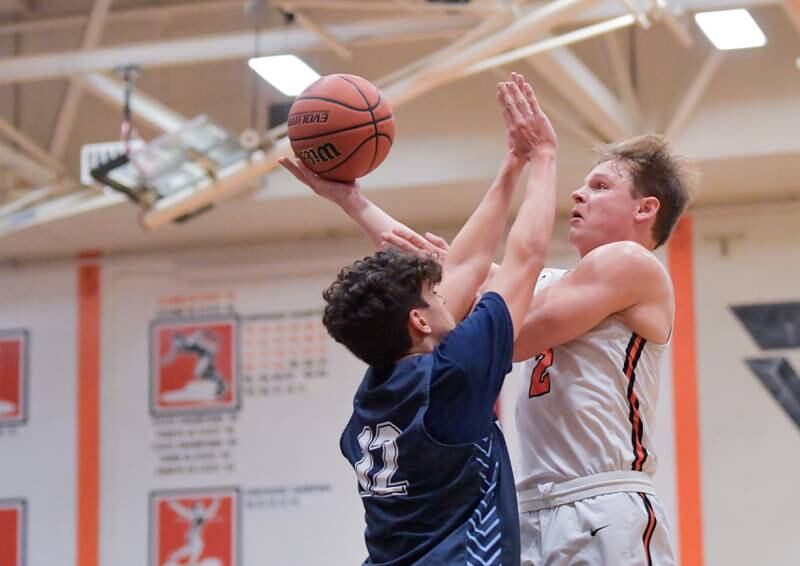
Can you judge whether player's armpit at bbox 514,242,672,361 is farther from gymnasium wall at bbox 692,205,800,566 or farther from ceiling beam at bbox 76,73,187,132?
gymnasium wall at bbox 692,205,800,566

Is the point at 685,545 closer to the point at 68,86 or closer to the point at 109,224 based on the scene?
the point at 109,224

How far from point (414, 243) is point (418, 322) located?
20.8 inches

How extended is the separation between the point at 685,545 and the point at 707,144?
326 cm

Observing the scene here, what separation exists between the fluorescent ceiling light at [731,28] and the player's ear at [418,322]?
19.0ft

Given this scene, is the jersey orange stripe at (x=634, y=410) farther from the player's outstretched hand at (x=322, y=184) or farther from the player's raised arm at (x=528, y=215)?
the player's outstretched hand at (x=322, y=184)

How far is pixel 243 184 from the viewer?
10.6 meters

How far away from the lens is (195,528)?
12039 millimetres

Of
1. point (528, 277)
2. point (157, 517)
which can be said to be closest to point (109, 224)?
point (157, 517)

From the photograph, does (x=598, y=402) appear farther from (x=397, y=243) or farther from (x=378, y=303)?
(x=378, y=303)

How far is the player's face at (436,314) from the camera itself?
3.45m

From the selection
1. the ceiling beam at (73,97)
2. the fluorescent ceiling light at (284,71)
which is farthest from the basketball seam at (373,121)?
the ceiling beam at (73,97)

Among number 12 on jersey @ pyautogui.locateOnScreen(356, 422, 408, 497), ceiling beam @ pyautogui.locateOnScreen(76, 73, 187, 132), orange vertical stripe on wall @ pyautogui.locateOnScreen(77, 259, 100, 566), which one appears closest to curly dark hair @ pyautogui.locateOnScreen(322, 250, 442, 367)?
number 12 on jersey @ pyautogui.locateOnScreen(356, 422, 408, 497)

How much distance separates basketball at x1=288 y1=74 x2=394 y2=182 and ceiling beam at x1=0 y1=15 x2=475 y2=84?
4792mm

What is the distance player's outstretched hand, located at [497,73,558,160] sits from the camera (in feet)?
12.5
